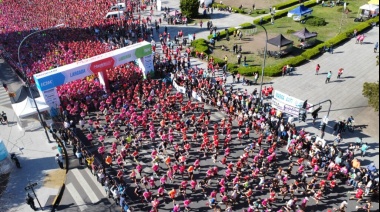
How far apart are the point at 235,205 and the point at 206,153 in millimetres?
4895

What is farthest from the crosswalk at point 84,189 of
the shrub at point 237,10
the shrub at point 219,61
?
the shrub at point 237,10

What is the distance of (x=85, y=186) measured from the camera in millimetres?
22125

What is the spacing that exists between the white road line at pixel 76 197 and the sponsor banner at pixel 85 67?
9.86 meters

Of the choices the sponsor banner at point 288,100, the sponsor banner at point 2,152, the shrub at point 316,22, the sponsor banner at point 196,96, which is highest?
the shrub at point 316,22

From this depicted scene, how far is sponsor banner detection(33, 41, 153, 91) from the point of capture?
28344mm

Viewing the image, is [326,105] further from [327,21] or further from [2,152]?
[2,152]

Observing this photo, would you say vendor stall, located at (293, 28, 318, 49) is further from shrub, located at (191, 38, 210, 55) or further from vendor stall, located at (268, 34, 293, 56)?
shrub, located at (191, 38, 210, 55)

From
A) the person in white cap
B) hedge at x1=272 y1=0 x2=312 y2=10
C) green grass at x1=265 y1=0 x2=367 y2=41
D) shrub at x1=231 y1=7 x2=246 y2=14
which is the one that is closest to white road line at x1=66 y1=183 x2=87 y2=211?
the person in white cap

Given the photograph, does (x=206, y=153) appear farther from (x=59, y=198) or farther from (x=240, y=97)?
(x=59, y=198)

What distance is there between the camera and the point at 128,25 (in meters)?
45.3

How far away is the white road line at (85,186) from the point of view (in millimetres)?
21188

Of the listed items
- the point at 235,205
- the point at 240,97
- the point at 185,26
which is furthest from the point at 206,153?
the point at 185,26

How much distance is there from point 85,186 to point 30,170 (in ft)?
14.5

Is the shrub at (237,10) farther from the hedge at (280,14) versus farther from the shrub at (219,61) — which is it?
the shrub at (219,61)
